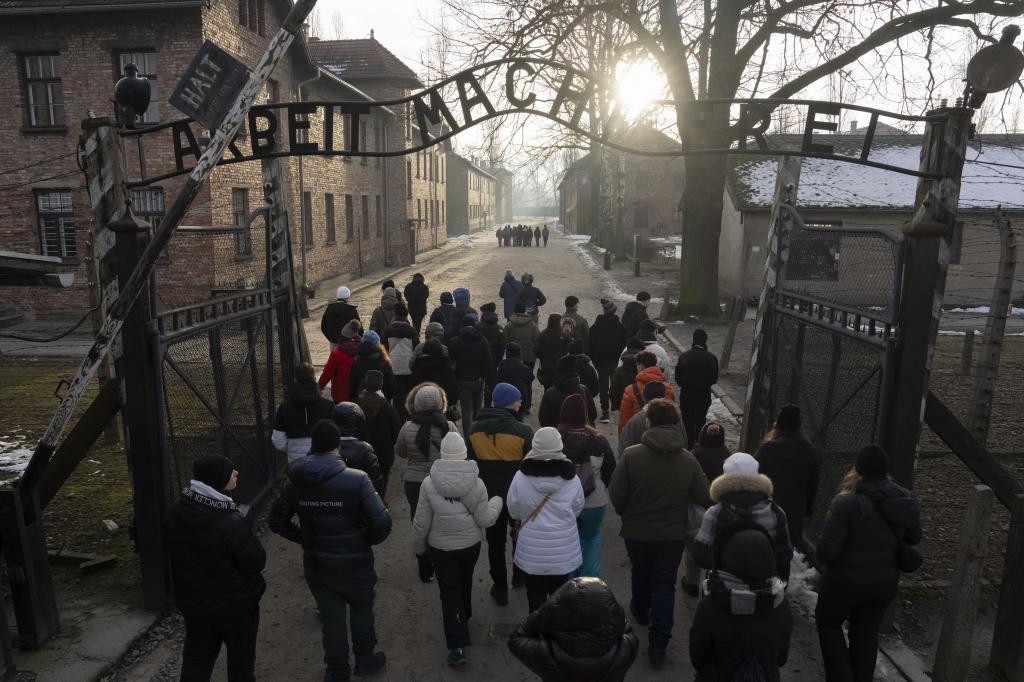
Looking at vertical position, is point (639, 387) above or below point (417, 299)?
above

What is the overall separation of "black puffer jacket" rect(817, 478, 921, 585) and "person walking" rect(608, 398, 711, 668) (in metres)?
0.92

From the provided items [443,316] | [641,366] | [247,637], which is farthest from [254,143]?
[443,316]

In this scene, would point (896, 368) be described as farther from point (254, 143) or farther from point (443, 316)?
point (443, 316)

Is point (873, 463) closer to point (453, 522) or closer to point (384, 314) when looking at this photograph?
point (453, 522)

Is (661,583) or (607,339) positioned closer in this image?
(661,583)

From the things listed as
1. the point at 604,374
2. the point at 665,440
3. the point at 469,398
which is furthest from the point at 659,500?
the point at 604,374

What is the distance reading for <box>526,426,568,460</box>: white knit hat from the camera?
4.84m

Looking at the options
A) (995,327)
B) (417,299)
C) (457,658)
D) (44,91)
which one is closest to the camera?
(457,658)

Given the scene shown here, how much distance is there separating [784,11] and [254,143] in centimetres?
1437

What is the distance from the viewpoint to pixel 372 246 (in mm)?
35156

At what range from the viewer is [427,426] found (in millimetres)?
6039

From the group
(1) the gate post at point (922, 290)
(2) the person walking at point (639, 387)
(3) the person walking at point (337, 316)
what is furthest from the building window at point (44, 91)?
(1) the gate post at point (922, 290)

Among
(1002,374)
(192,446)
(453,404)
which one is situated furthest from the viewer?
(1002,374)

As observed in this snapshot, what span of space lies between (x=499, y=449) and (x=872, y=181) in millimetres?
23503
